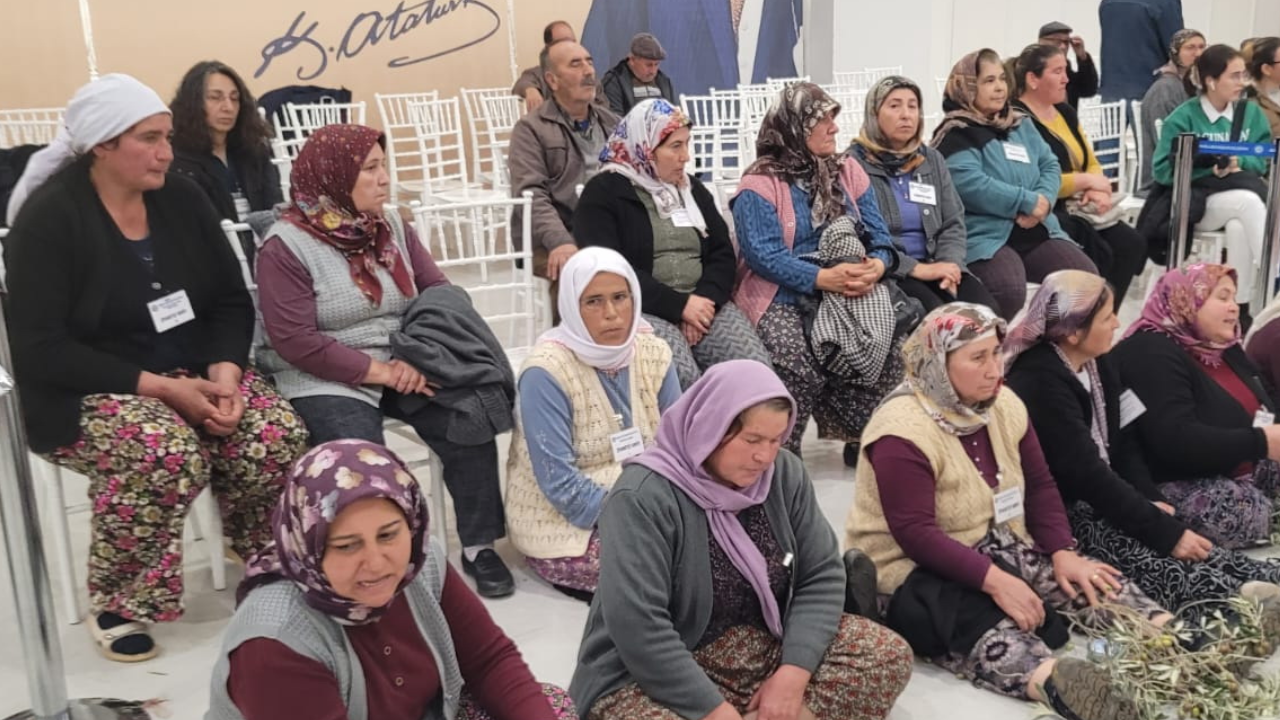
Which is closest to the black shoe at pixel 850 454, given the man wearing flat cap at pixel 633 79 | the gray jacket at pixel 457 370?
the gray jacket at pixel 457 370

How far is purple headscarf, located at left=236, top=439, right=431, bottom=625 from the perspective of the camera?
60.4 inches

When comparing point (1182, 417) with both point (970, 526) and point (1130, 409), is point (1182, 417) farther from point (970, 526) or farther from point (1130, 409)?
point (970, 526)

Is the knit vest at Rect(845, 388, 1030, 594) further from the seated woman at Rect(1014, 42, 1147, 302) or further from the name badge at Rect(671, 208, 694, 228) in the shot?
the seated woman at Rect(1014, 42, 1147, 302)

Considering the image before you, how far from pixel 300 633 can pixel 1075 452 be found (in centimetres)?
183

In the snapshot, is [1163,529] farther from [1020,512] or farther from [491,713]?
[491,713]

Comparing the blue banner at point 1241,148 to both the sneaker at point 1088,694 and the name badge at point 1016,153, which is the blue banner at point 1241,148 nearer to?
the name badge at point 1016,153

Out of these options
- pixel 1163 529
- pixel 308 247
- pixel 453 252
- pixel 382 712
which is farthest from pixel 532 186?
pixel 453 252

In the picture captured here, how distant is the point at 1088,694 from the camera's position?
7.05ft

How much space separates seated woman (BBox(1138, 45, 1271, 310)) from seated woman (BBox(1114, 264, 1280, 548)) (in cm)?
201

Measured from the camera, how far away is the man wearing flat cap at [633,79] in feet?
18.5

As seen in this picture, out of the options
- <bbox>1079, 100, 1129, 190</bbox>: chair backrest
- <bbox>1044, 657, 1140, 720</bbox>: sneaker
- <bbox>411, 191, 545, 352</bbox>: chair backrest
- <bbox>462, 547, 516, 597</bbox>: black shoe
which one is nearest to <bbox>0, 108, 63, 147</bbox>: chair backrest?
<bbox>411, 191, 545, 352</bbox>: chair backrest

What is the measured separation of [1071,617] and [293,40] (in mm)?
5702
